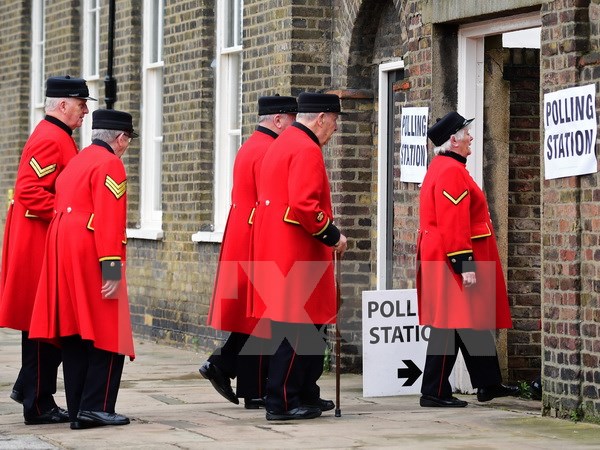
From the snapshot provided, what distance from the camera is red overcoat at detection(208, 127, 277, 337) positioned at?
11.5m

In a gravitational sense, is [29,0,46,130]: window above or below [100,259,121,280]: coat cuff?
above

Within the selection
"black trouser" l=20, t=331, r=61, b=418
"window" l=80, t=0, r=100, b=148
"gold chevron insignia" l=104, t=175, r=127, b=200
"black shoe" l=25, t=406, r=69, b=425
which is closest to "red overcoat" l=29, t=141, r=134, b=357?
"gold chevron insignia" l=104, t=175, r=127, b=200

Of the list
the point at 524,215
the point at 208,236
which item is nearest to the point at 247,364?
the point at 524,215

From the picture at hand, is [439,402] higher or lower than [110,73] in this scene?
lower

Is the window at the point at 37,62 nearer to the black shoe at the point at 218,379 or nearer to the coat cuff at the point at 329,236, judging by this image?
the black shoe at the point at 218,379

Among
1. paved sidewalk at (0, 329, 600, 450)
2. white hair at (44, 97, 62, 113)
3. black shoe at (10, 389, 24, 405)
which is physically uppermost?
white hair at (44, 97, 62, 113)

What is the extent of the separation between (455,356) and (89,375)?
2.60 metres

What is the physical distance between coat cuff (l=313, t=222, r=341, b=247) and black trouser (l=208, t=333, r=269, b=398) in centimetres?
124

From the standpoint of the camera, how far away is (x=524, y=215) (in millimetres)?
12641

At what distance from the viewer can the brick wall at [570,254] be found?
401 inches

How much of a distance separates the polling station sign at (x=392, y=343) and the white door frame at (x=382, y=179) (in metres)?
1.72

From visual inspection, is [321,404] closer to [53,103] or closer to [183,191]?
[53,103]

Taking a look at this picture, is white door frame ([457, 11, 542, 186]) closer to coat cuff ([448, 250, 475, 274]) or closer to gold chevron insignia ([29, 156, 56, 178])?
coat cuff ([448, 250, 475, 274])

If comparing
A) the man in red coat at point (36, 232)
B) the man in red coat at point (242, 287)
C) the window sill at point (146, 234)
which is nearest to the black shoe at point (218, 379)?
Answer: the man in red coat at point (242, 287)
